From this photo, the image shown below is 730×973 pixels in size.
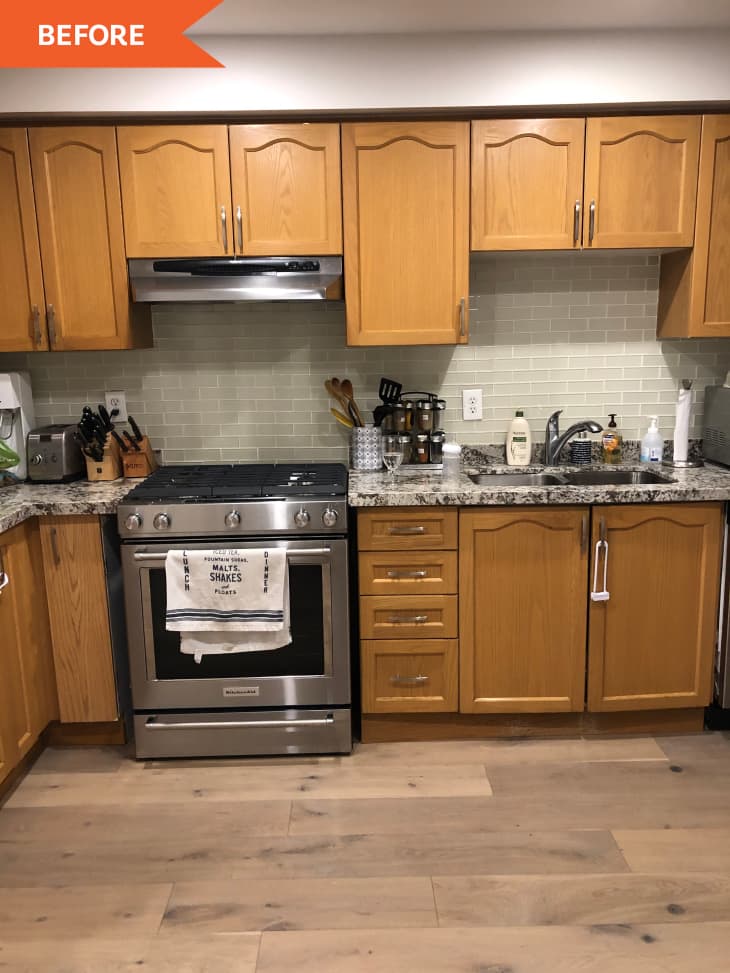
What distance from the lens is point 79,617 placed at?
2621 millimetres

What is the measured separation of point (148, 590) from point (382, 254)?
57.9 inches

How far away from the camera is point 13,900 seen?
199 cm

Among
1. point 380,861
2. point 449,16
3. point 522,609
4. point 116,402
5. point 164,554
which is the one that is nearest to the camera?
point 380,861

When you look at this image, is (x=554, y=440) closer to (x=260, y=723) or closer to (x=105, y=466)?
(x=260, y=723)

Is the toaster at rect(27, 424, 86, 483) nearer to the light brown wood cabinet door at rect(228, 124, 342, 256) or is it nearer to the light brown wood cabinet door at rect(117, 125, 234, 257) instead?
the light brown wood cabinet door at rect(117, 125, 234, 257)

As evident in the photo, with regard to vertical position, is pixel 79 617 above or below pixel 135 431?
below

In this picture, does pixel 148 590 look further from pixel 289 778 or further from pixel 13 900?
pixel 13 900

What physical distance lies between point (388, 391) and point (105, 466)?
1170 mm

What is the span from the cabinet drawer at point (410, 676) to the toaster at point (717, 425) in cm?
133

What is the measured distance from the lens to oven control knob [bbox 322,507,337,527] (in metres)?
2.51

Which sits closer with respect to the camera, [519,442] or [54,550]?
[54,550]

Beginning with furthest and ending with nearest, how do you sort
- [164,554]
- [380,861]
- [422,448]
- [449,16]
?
[422,448], [164,554], [449,16], [380,861]

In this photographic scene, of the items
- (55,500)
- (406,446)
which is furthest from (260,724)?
(406,446)

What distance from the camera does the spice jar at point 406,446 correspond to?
2.98 metres
